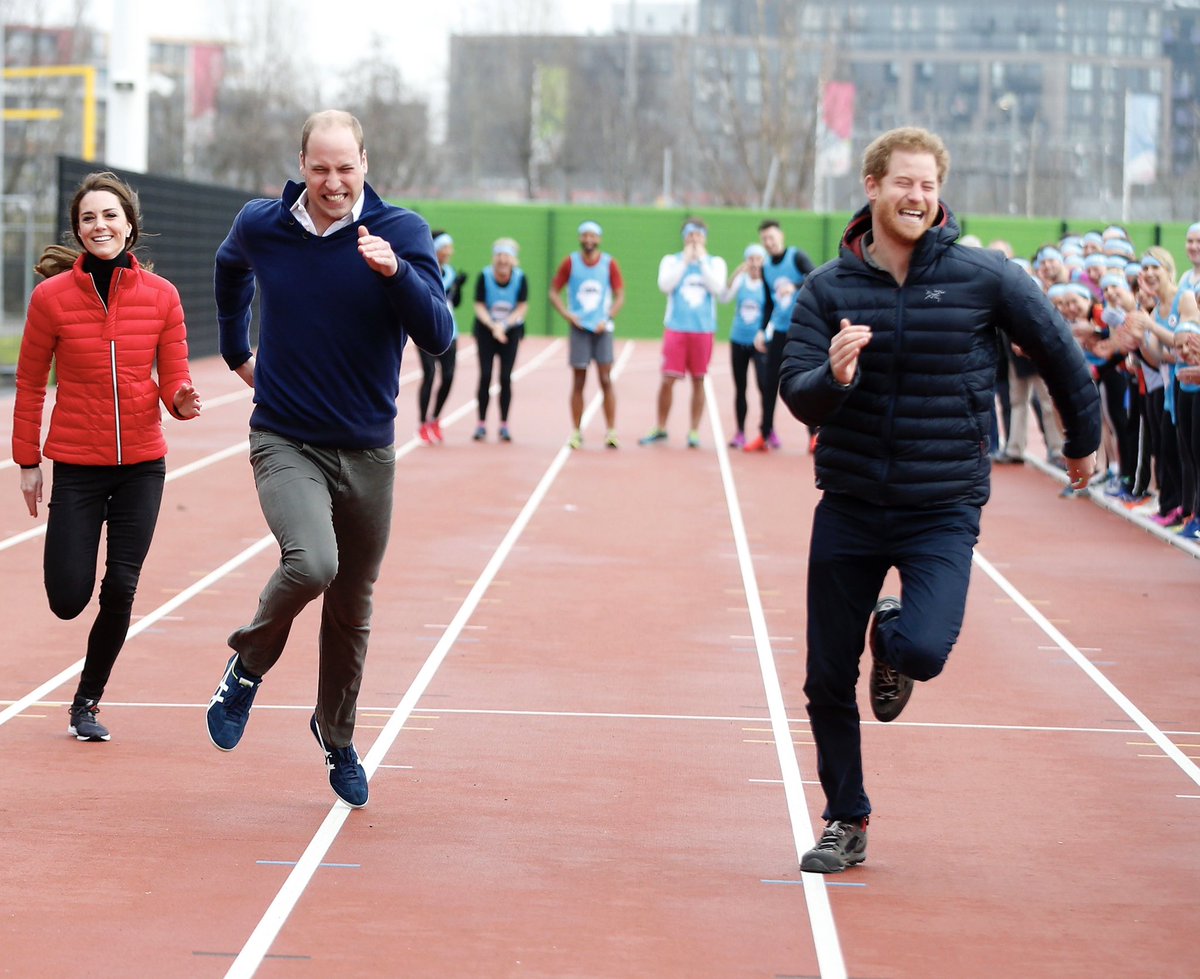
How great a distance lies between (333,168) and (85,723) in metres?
2.55

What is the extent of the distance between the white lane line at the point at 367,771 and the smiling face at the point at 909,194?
2433mm

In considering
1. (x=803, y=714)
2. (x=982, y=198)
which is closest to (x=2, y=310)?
(x=803, y=714)

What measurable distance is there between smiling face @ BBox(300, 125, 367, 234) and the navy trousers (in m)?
1.63

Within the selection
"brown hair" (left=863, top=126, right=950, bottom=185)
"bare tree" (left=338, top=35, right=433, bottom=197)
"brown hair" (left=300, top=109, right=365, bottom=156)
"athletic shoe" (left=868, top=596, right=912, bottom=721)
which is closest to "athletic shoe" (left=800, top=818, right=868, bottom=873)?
"athletic shoe" (left=868, top=596, right=912, bottom=721)

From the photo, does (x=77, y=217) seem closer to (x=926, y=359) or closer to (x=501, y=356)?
(x=926, y=359)

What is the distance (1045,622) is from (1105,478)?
5.98m

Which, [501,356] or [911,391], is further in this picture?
[501,356]

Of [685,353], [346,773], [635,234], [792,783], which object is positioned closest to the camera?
[346,773]

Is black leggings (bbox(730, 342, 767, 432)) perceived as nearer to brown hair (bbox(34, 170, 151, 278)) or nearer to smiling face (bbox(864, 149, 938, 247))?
brown hair (bbox(34, 170, 151, 278))

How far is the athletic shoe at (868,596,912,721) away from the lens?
5.80 metres

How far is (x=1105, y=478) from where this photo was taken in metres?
16.1

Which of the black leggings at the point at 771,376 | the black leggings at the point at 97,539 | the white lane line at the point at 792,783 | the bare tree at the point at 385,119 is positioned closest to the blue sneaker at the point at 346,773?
the black leggings at the point at 97,539

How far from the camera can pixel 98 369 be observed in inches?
278

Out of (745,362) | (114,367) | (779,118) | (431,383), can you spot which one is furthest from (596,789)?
(779,118)
